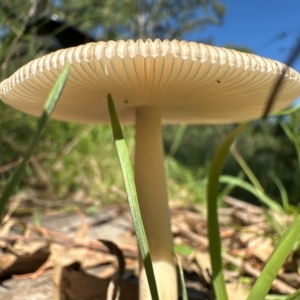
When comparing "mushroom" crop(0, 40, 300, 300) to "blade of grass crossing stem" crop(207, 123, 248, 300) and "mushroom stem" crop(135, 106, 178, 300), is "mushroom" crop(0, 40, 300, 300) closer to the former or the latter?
"mushroom stem" crop(135, 106, 178, 300)

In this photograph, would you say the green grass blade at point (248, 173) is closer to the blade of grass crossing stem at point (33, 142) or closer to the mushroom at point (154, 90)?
the mushroom at point (154, 90)

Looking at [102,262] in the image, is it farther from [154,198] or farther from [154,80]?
[154,80]

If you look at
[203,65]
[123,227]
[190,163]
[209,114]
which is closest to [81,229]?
[123,227]

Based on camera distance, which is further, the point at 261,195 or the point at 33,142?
the point at 261,195

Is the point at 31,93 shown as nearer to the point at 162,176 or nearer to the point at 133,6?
the point at 162,176

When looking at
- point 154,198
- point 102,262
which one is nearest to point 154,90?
point 154,198

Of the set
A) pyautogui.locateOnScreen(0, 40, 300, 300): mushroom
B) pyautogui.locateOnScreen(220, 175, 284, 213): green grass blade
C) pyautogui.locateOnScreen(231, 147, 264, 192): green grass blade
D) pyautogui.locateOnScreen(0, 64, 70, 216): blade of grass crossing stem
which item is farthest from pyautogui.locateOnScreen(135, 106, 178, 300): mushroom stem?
pyautogui.locateOnScreen(231, 147, 264, 192): green grass blade
